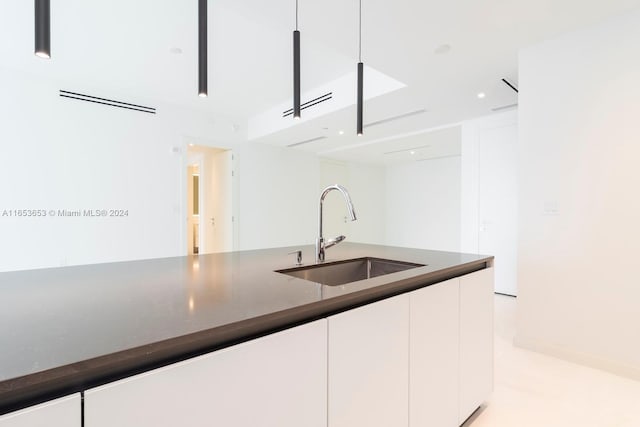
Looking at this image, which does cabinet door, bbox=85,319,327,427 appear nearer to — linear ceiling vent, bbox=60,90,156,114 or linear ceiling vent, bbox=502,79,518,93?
linear ceiling vent, bbox=502,79,518,93

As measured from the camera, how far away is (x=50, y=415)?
1.67 ft

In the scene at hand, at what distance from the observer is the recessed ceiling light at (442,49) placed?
2.55m

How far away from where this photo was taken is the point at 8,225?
11.8 ft

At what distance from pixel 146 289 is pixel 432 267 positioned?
115 cm

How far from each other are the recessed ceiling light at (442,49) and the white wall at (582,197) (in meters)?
0.63

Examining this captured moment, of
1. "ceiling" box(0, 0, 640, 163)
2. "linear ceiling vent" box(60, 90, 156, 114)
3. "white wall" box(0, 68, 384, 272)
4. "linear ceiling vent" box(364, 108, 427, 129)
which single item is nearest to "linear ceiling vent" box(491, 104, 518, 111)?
"ceiling" box(0, 0, 640, 163)

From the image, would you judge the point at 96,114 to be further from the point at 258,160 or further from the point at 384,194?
the point at 384,194

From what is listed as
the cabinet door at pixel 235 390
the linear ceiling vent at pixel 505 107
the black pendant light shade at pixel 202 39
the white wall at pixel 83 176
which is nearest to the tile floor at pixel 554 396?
the cabinet door at pixel 235 390

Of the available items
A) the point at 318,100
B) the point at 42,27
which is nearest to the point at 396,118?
the point at 318,100

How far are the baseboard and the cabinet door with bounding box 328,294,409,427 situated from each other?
Answer: 76.1 inches

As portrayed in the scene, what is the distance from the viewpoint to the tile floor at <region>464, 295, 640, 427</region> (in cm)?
167

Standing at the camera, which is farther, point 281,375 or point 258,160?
point 258,160

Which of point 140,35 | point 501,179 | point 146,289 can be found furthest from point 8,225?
point 501,179

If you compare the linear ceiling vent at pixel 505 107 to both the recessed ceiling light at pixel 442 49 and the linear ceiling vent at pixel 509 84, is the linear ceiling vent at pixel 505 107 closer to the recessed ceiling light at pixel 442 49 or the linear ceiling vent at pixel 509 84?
the linear ceiling vent at pixel 509 84
